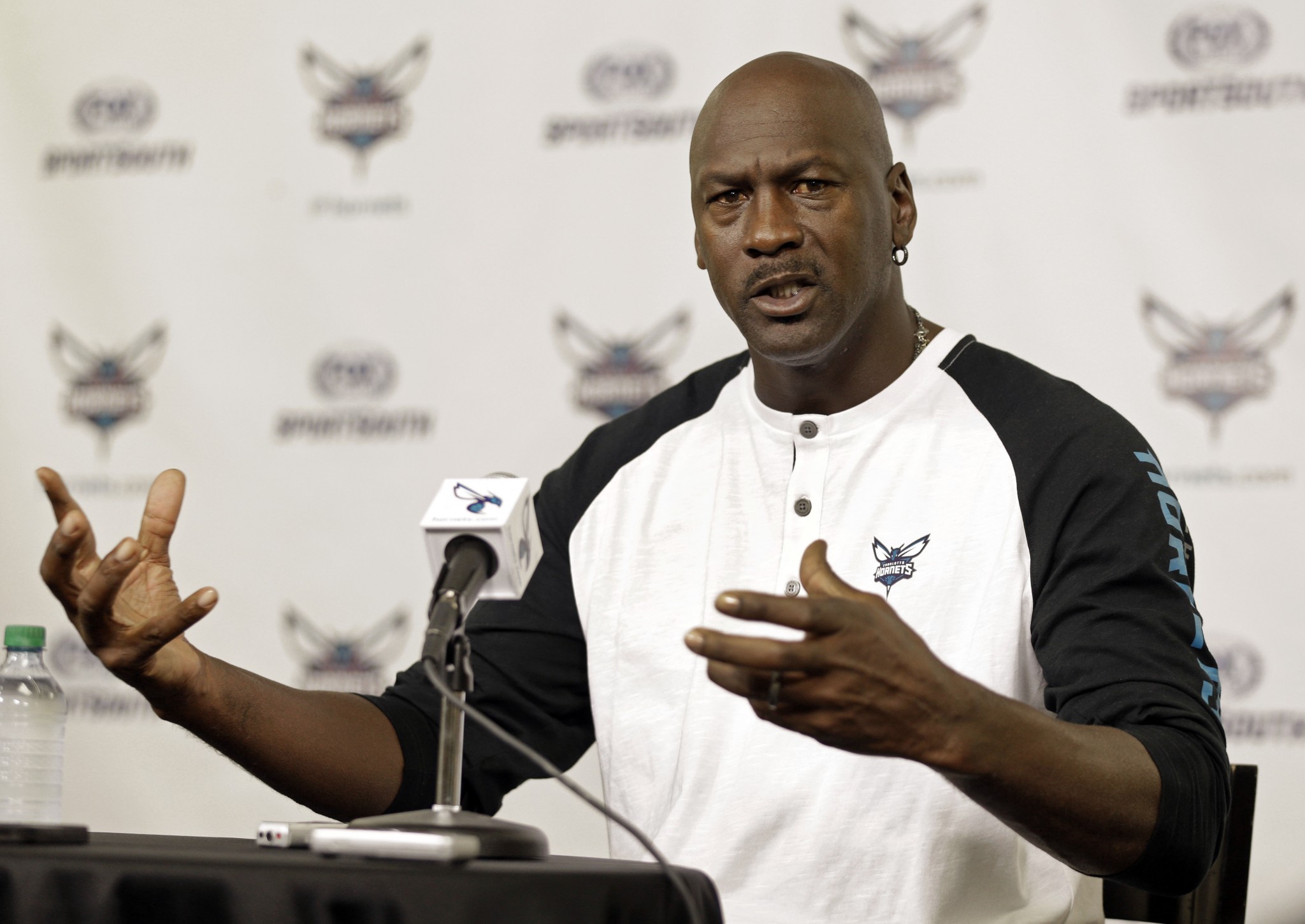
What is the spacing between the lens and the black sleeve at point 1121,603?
54.2 inches

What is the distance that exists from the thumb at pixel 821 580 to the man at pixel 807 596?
0.40 feet

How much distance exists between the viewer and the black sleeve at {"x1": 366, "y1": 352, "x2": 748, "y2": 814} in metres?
1.86

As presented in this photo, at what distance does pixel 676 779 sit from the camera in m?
1.77

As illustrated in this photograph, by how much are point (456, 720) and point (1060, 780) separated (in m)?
0.55

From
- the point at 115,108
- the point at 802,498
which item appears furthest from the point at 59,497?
the point at 115,108

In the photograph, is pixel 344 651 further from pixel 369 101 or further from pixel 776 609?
pixel 776 609

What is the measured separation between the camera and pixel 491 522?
3.66ft

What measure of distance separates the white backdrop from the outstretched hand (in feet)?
5.18

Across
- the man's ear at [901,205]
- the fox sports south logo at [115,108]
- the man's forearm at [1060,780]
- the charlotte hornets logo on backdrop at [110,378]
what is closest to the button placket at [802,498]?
the man's ear at [901,205]

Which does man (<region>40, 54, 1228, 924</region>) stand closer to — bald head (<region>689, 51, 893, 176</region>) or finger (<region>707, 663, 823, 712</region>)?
bald head (<region>689, 51, 893, 176</region>)

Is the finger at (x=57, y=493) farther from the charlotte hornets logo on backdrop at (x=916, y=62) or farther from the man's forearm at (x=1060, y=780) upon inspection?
the charlotte hornets logo on backdrop at (x=916, y=62)

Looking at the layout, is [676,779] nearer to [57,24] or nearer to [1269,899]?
[1269,899]

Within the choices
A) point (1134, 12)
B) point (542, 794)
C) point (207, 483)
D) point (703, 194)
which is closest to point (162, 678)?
point (703, 194)

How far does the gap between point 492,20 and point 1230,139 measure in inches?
60.9
